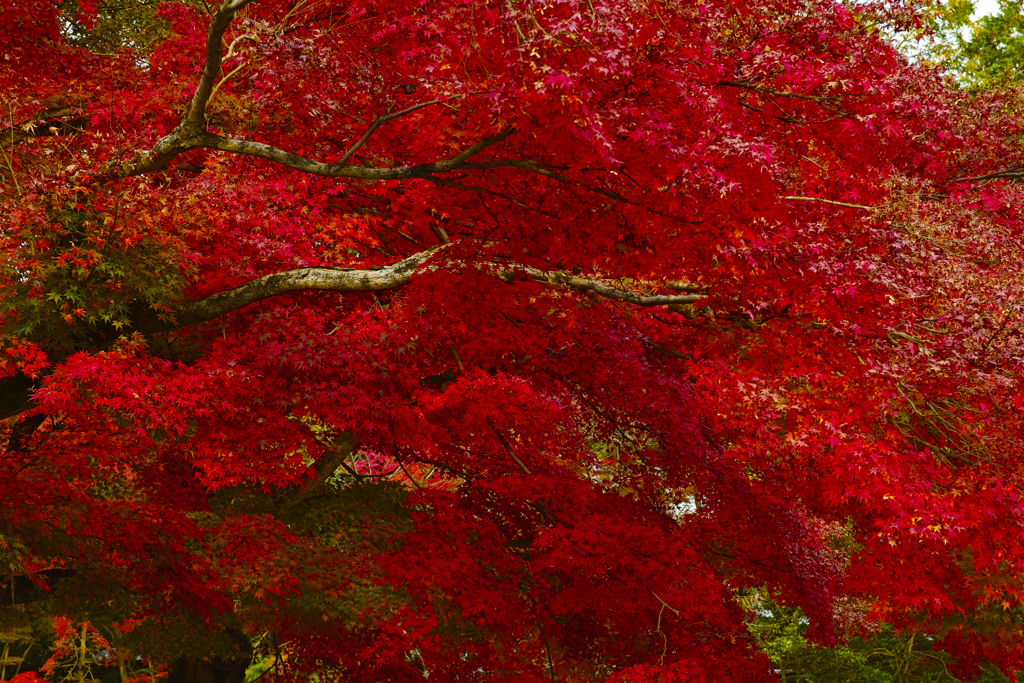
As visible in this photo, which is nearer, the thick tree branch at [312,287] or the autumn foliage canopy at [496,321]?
the autumn foliage canopy at [496,321]

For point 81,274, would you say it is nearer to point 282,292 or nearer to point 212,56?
point 282,292

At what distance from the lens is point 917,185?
25.8ft

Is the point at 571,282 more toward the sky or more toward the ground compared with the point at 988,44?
more toward the ground

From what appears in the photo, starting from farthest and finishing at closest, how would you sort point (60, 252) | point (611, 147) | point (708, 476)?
point (708, 476) < point (60, 252) < point (611, 147)

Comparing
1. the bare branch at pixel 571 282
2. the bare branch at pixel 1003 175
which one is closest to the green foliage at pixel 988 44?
the bare branch at pixel 1003 175

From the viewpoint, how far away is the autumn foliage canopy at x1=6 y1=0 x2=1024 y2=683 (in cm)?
591

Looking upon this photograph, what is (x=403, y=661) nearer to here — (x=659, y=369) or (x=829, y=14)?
(x=659, y=369)

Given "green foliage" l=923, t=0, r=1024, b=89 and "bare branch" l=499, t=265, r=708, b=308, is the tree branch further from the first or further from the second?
"green foliage" l=923, t=0, r=1024, b=89

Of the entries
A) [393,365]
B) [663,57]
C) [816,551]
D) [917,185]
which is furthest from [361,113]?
[816,551]

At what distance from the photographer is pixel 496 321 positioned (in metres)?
8.41

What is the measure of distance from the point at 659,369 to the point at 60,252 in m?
6.57


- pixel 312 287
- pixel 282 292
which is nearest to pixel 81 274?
pixel 282 292

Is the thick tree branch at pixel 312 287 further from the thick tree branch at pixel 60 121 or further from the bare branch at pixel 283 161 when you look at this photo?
the thick tree branch at pixel 60 121

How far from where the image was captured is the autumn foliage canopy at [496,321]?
19.4 ft
